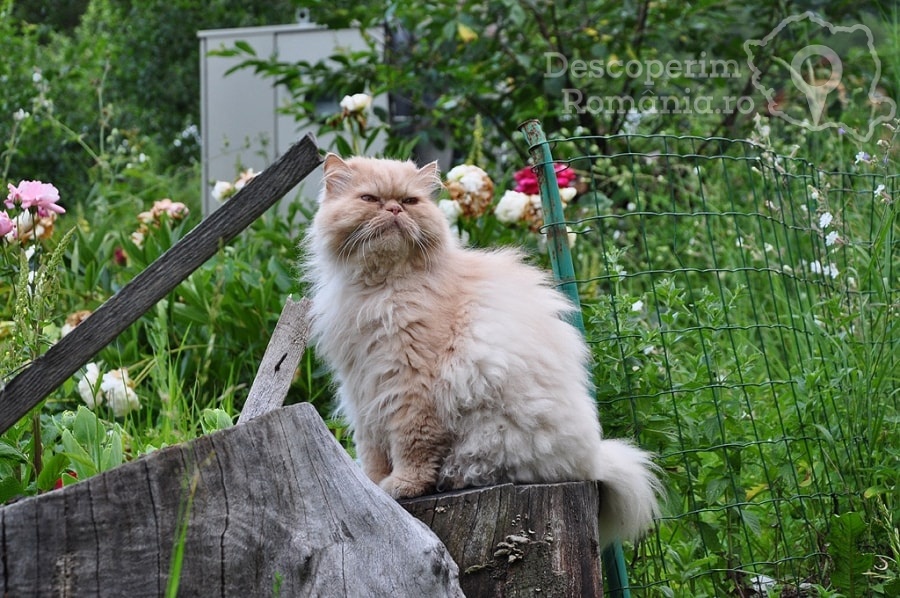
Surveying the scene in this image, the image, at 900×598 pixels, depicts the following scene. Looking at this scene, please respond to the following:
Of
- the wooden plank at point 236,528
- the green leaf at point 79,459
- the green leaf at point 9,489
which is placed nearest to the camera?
the wooden plank at point 236,528

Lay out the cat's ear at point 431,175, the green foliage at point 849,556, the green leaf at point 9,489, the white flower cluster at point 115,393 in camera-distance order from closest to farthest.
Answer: the green leaf at point 9,489, the cat's ear at point 431,175, the green foliage at point 849,556, the white flower cluster at point 115,393

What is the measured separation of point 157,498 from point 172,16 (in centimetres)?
971

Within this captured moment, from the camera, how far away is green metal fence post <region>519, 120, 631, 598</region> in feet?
8.35

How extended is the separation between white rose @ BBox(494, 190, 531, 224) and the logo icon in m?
1.94

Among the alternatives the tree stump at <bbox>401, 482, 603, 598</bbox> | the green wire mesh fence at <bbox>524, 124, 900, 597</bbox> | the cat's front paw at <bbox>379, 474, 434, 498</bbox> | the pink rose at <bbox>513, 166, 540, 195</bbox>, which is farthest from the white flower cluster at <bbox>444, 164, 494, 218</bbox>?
the tree stump at <bbox>401, 482, 603, 598</bbox>

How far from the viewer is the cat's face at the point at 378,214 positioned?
229 centimetres

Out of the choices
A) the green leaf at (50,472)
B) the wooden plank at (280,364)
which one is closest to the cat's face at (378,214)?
the wooden plank at (280,364)

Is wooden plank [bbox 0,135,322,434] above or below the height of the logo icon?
below

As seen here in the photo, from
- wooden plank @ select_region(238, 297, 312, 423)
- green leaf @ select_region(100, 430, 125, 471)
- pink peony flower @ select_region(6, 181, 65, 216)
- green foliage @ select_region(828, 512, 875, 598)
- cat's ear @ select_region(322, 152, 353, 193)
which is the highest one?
cat's ear @ select_region(322, 152, 353, 193)

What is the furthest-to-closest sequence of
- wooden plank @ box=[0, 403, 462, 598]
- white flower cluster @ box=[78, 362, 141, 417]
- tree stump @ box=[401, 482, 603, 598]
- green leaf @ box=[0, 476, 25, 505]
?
white flower cluster @ box=[78, 362, 141, 417], green leaf @ box=[0, 476, 25, 505], tree stump @ box=[401, 482, 603, 598], wooden plank @ box=[0, 403, 462, 598]

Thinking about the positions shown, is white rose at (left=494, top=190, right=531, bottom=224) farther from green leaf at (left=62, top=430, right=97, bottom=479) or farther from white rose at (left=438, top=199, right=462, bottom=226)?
green leaf at (left=62, top=430, right=97, bottom=479)

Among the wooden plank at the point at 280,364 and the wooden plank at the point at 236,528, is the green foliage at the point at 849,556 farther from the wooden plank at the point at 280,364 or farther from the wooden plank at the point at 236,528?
the wooden plank at the point at 280,364

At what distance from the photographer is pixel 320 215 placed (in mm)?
2412

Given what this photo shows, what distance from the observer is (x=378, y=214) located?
7.56ft
